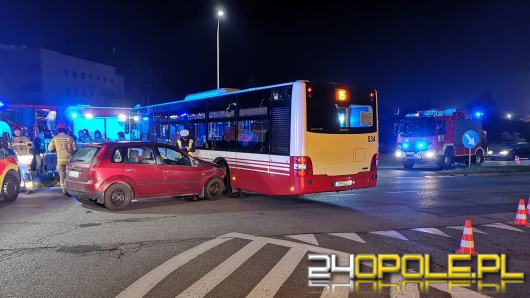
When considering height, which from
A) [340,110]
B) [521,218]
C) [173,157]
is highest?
[340,110]

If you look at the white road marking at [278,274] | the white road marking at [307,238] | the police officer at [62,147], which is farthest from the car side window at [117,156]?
the white road marking at [278,274]

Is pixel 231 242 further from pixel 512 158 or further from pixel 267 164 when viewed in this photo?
pixel 512 158

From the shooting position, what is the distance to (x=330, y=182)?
36.3 feet

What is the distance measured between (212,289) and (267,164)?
6.20 metres

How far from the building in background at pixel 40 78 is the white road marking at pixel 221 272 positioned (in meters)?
61.8

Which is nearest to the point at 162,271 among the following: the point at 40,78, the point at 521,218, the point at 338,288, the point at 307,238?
the point at 338,288

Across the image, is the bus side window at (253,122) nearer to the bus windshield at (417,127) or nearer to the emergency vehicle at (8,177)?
the emergency vehicle at (8,177)

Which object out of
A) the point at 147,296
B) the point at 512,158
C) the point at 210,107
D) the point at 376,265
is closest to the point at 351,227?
the point at 376,265

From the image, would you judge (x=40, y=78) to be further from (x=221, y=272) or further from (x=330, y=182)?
(x=221, y=272)

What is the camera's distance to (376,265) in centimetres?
638

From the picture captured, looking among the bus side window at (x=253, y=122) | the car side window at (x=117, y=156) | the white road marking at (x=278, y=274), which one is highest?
the bus side window at (x=253, y=122)

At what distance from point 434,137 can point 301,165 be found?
53.9ft

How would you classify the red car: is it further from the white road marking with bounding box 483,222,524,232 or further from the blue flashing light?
the blue flashing light

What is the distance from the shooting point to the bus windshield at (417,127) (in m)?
24.9
